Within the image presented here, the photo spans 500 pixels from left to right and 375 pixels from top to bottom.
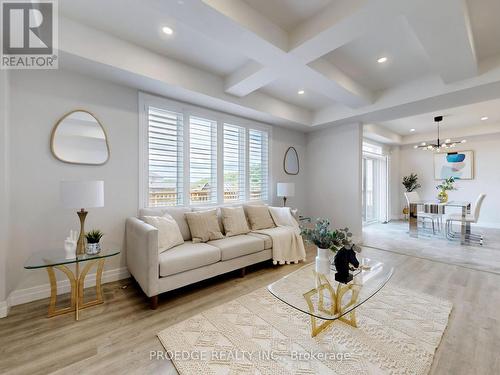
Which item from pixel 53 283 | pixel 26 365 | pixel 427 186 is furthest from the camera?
pixel 427 186

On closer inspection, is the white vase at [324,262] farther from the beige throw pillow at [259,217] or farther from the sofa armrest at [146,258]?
the beige throw pillow at [259,217]

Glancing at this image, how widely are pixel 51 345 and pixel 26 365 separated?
185 millimetres

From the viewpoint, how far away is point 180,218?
3.06 m

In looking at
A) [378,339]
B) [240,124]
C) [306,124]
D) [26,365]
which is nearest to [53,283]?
[26,365]

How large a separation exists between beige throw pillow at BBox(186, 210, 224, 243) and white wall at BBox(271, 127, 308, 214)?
6.31 ft

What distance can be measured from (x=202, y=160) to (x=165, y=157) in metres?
0.60

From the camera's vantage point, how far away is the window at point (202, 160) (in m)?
3.53

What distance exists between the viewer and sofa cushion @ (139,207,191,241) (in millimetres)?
2918

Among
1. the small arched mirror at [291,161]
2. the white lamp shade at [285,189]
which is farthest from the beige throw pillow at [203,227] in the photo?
the small arched mirror at [291,161]

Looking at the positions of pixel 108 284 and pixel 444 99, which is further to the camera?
pixel 444 99

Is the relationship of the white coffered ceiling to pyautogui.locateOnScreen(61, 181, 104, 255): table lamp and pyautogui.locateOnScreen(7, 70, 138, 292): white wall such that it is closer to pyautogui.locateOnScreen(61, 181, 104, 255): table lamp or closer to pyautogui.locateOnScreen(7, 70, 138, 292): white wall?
pyautogui.locateOnScreen(7, 70, 138, 292): white wall

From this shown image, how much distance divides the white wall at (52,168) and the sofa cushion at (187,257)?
0.67 meters

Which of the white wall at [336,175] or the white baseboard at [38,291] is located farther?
the white wall at [336,175]

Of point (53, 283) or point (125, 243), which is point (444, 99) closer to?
point (125, 243)
